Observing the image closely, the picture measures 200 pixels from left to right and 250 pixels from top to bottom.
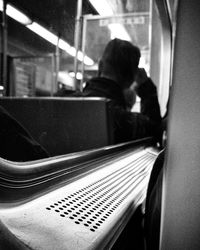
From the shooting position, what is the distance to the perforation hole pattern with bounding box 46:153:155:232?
520 millimetres

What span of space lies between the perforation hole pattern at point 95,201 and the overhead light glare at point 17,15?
635mm

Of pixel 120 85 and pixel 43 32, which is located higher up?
pixel 43 32

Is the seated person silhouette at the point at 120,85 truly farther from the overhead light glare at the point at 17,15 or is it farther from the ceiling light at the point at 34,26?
the overhead light glare at the point at 17,15

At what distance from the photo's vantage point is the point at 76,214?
0.53 metres

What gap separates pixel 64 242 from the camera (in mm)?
411

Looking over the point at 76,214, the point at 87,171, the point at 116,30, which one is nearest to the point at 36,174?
the point at 76,214

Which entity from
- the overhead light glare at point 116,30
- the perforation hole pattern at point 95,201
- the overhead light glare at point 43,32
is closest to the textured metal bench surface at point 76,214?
the perforation hole pattern at point 95,201

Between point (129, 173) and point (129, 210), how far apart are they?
0.43 m

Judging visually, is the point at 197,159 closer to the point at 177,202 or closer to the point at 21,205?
the point at 177,202

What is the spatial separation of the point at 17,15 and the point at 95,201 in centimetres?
71

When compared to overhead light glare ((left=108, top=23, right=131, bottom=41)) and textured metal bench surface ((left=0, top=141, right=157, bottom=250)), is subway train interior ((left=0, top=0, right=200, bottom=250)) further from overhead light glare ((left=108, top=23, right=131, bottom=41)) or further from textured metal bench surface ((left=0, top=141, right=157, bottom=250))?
overhead light glare ((left=108, top=23, right=131, bottom=41))

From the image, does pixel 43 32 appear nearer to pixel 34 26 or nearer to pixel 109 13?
pixel 34 26

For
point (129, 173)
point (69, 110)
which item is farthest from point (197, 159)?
point (69, 110)

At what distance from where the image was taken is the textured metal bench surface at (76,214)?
1.36 ft
